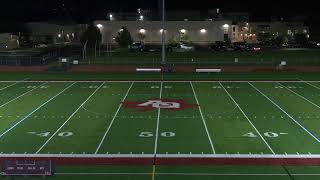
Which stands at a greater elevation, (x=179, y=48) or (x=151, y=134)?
(x=179, y=48)

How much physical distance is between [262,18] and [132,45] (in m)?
62.2

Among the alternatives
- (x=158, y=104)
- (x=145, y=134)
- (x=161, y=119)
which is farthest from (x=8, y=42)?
(x=145, y=134)

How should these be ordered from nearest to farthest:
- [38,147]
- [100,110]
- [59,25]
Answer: [38,147] → [100,110] → [59,25]

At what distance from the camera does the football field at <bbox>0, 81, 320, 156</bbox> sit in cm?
1673

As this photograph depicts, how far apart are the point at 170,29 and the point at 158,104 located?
199ft

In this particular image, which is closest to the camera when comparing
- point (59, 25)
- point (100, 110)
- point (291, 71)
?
point (100, 110)

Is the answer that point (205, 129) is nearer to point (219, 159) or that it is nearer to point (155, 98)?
point (219, 159)

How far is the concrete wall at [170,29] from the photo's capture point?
84375mm

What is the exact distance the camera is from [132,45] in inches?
2800

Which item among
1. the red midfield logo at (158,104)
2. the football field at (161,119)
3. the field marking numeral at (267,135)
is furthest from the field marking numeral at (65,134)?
the field marking numeral at (267,135)

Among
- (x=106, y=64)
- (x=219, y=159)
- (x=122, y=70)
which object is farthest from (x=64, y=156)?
(x=106, y=64)

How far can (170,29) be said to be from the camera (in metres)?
84.9

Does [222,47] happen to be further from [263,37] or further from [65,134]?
[65,134]

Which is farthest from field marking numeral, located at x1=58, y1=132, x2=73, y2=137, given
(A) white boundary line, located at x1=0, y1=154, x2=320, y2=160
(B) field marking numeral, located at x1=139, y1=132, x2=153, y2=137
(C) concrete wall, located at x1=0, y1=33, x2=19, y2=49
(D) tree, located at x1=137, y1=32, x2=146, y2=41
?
(D) tree, located at x1=137, y1=32, x2=146, y2=41
